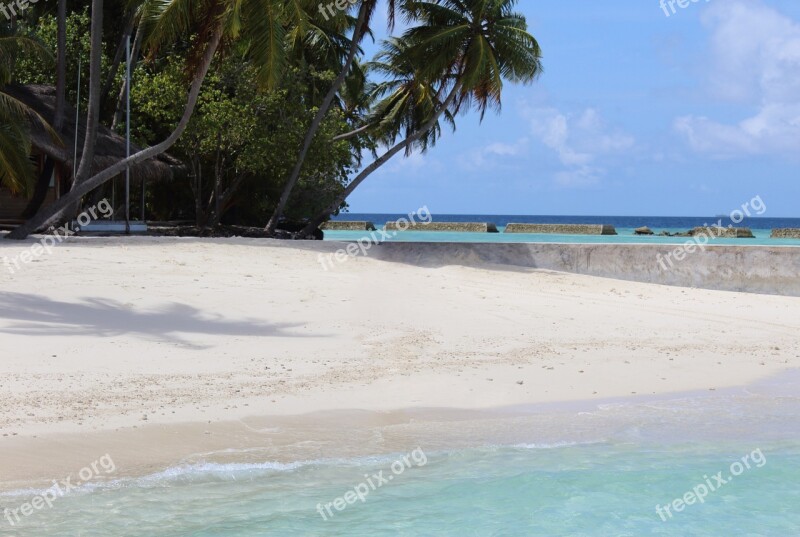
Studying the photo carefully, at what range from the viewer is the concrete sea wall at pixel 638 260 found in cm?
1454

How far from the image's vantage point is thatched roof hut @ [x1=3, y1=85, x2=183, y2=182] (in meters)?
18.4

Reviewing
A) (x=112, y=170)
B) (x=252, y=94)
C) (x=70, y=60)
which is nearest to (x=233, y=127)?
(x=252, y=94)

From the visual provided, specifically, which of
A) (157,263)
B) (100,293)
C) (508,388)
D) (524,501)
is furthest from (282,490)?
(157,263)

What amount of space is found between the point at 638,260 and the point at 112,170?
8.79 metres

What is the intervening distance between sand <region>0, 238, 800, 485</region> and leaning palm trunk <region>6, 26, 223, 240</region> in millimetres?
1944

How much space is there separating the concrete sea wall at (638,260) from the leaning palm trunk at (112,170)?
3733 mm

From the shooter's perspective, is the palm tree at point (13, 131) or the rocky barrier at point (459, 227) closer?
the palm tree at point (13, 131)

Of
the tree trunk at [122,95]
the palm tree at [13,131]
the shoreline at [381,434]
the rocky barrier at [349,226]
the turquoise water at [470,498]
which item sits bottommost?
the turquoise water at [470,498]

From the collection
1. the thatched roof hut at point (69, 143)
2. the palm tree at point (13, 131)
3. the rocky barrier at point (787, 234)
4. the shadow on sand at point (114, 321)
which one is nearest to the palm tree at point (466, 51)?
the thatched roof hut at point (69, 143)

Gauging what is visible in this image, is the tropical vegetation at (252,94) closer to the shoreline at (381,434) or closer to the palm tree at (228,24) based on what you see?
the palm tree at (228,24)

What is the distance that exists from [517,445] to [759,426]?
2055mm

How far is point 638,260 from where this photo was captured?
1535 cm

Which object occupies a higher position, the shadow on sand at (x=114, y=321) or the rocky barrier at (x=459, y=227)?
the rocky barrier at (x=459, y=227)

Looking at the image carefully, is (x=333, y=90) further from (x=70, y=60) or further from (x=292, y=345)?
(x=292, y=345)
